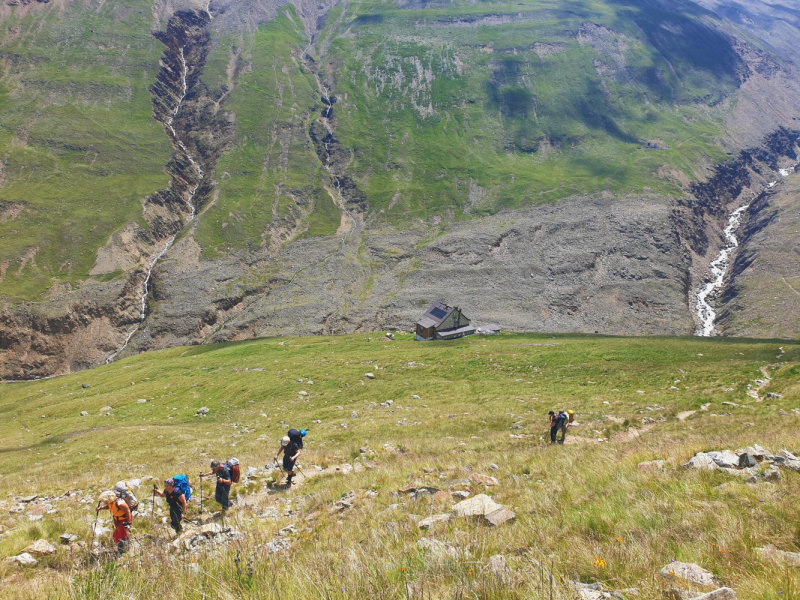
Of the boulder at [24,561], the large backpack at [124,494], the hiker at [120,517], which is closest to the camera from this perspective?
the boulder at [24,561]

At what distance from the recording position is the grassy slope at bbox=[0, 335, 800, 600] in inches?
190

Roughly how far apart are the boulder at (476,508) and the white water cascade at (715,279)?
96.3 m

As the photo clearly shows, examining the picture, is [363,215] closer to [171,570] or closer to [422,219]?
[422,219]

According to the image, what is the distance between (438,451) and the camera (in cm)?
1808

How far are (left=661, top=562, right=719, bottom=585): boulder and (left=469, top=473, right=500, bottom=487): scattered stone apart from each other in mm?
7412

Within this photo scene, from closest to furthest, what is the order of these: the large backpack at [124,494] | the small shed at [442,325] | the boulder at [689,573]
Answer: the boulder at [689,573]
the large backpack at [124,494]
the small shed at [442,325]

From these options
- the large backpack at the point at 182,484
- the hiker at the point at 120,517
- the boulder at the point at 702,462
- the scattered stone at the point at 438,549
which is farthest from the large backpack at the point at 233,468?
the boulder at the point at 702,462

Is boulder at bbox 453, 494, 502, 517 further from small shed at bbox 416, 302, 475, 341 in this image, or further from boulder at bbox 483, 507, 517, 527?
small shed at bbox 416, 302, 475, 341

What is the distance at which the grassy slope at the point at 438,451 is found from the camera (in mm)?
4828

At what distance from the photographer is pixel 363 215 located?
134 m

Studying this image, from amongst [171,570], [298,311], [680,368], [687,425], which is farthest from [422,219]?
[171,570]

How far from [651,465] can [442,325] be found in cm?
6004

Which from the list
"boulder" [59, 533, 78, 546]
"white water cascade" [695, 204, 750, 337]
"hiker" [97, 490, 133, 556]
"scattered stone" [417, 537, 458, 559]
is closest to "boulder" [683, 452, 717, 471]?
"scattered stone" [417, 537, 458, 559]

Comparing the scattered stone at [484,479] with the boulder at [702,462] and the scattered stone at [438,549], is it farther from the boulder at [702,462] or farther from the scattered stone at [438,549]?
the scattered stone at [438,549]
